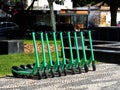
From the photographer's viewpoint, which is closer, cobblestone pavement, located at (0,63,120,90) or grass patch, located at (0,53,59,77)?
cobblestone pavement, located at (0,63,120,90)

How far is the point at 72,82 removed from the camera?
37.3 ft

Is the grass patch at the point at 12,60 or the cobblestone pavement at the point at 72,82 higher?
the cobblestone pavement at the point at 72,82

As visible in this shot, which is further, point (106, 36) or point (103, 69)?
point (106, 36)

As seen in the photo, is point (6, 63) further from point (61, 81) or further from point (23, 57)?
point (61, 81)

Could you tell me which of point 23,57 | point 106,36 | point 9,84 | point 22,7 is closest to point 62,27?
point 22,7

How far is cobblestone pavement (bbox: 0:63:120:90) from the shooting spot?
1060 cm

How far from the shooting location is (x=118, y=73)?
13.1 meters

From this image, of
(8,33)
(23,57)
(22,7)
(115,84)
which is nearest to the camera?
(115,84)

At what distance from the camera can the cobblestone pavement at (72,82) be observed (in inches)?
417

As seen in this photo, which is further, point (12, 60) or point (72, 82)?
point (12, 60)

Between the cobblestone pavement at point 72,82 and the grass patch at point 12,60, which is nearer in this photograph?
the cobblestone pavement at point 72,82

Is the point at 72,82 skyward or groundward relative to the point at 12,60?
skyward

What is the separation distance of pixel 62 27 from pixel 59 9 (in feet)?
56.7

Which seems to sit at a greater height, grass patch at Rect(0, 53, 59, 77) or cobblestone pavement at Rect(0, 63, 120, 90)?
cobblestone pavement at Rect(0, 63, 120, 90)
